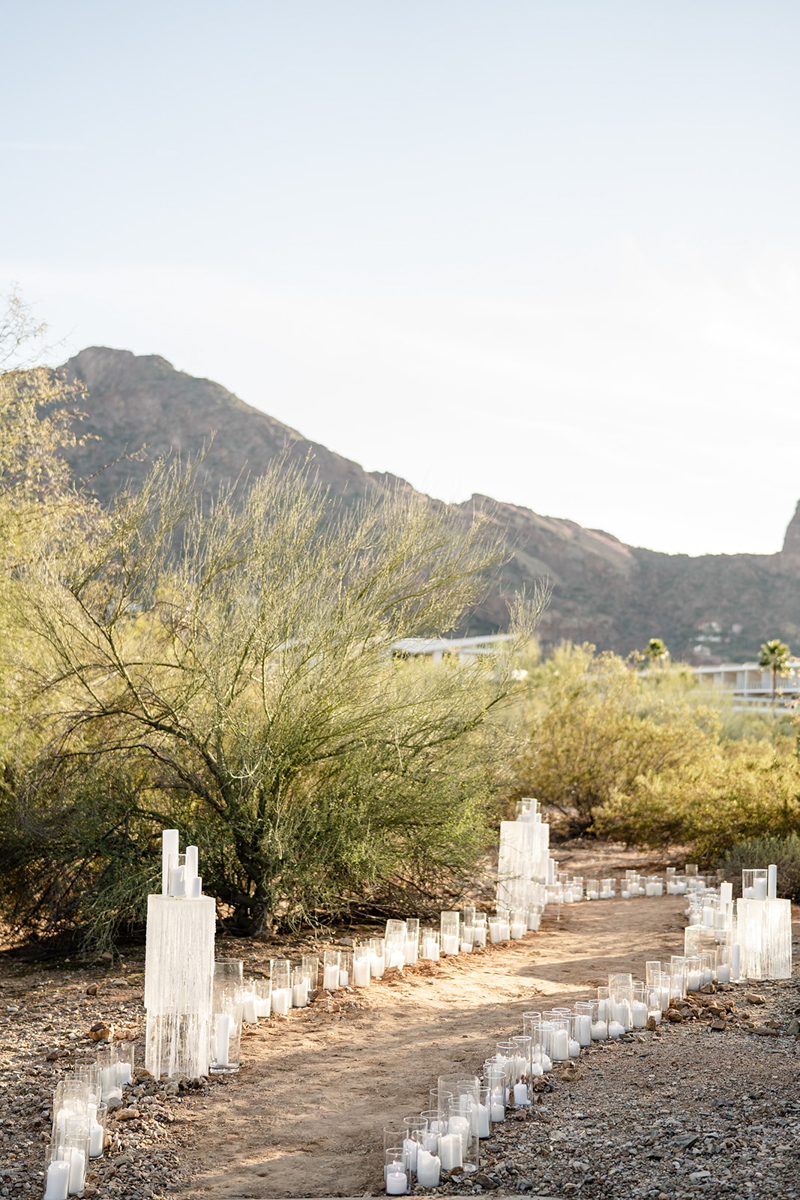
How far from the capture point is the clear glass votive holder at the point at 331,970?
639cm

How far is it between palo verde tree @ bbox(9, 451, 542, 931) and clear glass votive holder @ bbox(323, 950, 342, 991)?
2.28 ft

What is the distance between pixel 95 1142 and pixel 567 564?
58664 mm

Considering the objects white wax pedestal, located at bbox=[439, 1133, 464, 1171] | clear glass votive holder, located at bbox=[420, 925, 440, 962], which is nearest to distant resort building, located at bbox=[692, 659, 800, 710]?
clear glass votive holder, located at bbox=[420, 925, 440, 962]

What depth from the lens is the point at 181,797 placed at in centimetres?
741

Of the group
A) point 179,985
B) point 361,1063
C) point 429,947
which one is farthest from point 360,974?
point 179,985

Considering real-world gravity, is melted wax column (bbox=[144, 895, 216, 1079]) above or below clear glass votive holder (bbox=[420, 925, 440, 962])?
above

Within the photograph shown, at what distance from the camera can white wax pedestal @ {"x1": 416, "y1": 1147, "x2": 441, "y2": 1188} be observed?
147 inches

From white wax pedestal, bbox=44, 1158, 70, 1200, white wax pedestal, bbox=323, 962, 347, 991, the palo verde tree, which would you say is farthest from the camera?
the palo verde tree

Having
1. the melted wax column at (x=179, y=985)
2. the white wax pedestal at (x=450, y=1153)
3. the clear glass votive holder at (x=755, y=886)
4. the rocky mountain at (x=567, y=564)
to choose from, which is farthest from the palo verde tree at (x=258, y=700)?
the rocky mountain at (x=567, y=564)

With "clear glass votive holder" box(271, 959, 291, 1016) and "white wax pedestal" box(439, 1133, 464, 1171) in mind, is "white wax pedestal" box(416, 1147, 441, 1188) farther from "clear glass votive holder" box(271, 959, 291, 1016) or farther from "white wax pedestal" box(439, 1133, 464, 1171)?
"clear glass votive holder" box(271, 959, 291, 1016)

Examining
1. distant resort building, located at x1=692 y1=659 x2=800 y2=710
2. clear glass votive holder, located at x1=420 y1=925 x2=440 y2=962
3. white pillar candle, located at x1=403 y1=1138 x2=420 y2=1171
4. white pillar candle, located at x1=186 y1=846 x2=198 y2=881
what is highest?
distant resort building, located at x1=692 y1=659 x2=800 y2=710

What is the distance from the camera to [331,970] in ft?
21.1

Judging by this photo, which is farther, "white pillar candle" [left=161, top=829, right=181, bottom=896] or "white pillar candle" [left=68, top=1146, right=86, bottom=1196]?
"white pillar candle" [left=161, top=829, right=181, bottom=896]

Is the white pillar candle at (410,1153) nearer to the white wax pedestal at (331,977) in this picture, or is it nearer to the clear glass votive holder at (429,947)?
the white wax pedestal at (331,977)
